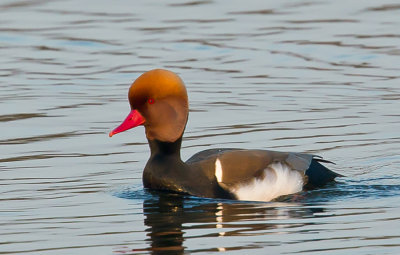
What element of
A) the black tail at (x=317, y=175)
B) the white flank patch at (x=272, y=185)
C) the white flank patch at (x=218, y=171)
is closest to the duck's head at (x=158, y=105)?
the white flank patch at (x=218, y=171)

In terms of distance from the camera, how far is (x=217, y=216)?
8.89m

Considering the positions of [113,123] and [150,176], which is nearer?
[150,176]

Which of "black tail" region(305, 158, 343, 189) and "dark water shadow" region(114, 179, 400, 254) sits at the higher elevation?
"black tail" region(305, 158, 343, 189)

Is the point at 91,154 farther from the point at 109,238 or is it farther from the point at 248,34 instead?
the point at 248,34

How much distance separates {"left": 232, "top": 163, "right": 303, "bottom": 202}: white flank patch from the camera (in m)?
9.62

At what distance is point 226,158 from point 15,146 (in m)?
2.89

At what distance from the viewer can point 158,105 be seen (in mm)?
9805

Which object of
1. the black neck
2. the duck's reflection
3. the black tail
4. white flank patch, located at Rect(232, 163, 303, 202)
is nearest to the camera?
the duck's reflection

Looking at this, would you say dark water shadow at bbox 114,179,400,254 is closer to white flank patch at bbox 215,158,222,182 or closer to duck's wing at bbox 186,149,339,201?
duck's wing at bbox 186,149,339,201

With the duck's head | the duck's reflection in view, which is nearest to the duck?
the duck's head

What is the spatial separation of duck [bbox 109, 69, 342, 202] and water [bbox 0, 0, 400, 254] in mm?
162

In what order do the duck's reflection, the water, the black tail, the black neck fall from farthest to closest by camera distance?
the black tail, the black neck, the water, the duck's reflection

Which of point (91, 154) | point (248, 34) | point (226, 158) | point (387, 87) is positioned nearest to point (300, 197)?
point (226, 158)

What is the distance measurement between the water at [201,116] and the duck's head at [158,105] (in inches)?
22.5
